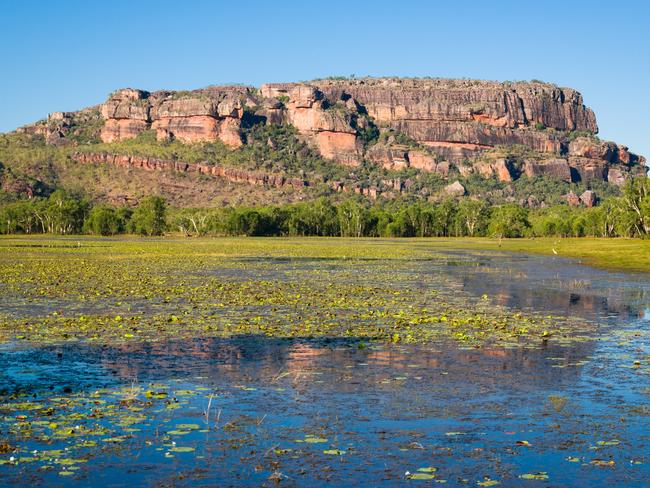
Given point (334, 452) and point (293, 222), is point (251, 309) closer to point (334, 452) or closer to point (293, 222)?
point (334, 452)

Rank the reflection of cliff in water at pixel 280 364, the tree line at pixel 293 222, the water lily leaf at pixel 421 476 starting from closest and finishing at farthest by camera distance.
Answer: the water lily leaf at pixel 421 476 → the reflection of cliff in water at pixel 280 364 → the tree line at pixel 293 222

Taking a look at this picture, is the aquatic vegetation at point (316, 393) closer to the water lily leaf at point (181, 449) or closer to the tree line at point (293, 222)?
the water lily leaf at point (181, 449)

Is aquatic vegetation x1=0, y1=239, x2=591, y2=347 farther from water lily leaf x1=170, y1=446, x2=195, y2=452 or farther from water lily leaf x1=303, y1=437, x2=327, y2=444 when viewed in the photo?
water lily leaf x1=170, y1=446, x2=195, y2=452

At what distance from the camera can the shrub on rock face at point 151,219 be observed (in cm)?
16688

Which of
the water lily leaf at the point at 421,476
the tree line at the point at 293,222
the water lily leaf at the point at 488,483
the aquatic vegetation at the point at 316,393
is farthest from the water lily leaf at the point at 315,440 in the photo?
the tree line at the point at 293,222

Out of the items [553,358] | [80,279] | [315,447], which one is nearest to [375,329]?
[553,358]

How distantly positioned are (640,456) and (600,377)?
19.0ft

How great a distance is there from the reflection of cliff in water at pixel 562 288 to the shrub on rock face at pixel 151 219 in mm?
115898

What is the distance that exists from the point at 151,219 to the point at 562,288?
440 feet

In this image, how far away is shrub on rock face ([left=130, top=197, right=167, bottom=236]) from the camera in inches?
6570

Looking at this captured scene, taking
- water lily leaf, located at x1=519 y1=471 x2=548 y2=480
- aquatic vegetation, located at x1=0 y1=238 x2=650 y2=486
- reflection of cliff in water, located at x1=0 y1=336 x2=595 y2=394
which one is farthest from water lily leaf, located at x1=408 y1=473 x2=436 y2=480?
reflection of cliff in water, located at x1=0 y1=336 x2=595 y2=394

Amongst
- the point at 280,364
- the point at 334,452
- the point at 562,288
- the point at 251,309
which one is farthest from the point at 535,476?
the point at 562,288

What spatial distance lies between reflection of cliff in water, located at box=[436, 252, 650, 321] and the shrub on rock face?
115898mm

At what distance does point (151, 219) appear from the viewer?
545ft
